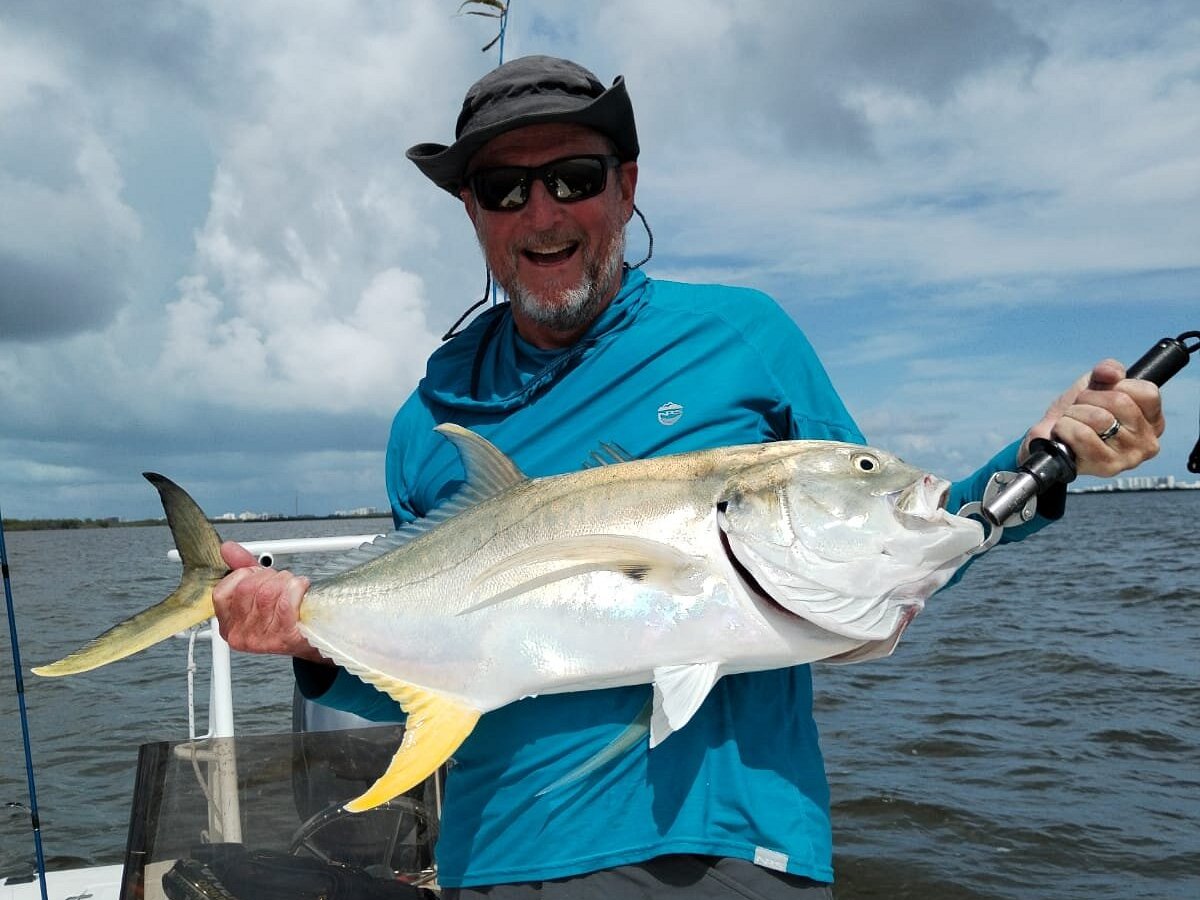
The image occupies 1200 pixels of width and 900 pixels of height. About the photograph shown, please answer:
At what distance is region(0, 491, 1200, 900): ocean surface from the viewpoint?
7.45 meters

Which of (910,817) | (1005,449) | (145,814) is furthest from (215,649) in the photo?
(910,817)

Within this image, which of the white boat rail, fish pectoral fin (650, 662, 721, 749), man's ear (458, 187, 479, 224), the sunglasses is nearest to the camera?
fish pectoral fin (650, 662, 721, 749)

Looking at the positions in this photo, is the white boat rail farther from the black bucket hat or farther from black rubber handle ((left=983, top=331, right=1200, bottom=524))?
black rubber handle ((left=983, top=331, right=1200, bottom=524))

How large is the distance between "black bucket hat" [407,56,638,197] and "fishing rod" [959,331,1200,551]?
1378 millimetres

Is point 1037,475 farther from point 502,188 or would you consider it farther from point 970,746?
point 970,746

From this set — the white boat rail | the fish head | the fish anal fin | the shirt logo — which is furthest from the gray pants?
the white boat rail

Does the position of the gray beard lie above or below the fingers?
above

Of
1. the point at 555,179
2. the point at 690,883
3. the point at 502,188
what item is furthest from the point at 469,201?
the point at 690,883

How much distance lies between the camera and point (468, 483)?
2.39 meters

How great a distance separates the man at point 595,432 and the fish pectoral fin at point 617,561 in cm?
33

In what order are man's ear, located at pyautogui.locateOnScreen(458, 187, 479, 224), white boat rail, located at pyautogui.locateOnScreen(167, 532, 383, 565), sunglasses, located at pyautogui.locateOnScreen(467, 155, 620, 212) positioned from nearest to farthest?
sunglasses, located at pyautogui.locateOnScreen(467, 155, 620, 212), man's ear, located at pyautogui.locateOnScreen(458, 187, 479, 224), white boat rail, located at pyautogui.locateOnScreen(167, 532, 383, 565)

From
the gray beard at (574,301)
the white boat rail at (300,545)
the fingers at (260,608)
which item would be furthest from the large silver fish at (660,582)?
the white boat rail at (300,545)

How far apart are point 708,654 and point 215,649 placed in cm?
323

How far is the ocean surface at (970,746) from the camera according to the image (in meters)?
7.45
